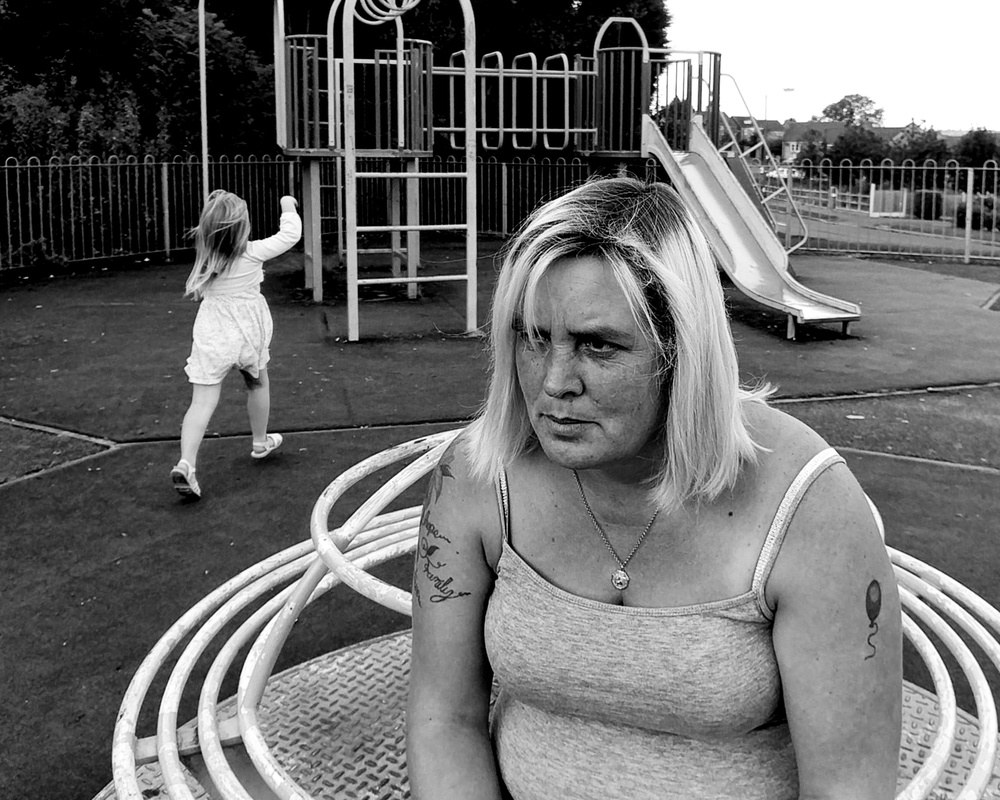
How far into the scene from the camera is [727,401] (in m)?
1.62

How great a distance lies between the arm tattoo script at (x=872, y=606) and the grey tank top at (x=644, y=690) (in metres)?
0.13

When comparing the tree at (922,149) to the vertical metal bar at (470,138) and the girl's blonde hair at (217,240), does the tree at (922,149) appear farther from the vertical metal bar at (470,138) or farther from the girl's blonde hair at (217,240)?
the girl's blonde hair at (217,240)

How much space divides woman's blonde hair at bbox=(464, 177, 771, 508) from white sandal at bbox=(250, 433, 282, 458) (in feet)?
13.7

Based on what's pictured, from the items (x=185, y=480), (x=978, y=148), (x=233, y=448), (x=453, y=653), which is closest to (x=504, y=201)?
(x=233, y=448)

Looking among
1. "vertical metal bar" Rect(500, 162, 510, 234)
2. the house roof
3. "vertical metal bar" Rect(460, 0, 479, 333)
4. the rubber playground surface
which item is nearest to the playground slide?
the rubber playground surface

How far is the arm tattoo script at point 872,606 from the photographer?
1.53 meters

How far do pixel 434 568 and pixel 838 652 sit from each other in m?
0.62

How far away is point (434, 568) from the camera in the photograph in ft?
5.80

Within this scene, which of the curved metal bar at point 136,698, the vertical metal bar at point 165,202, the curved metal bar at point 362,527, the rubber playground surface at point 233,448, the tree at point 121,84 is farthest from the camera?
the vertical metal bar at point 165,202

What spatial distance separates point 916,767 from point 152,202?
15.1 metres

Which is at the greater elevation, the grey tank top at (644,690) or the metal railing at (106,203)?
the metal railing at (106,203)

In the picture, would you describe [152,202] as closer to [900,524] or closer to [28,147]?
[28,147]

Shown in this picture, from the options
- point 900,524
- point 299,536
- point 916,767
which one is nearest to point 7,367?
point 299,536

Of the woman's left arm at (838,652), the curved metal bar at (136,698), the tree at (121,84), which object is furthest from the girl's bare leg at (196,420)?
the tree at (121,84)
